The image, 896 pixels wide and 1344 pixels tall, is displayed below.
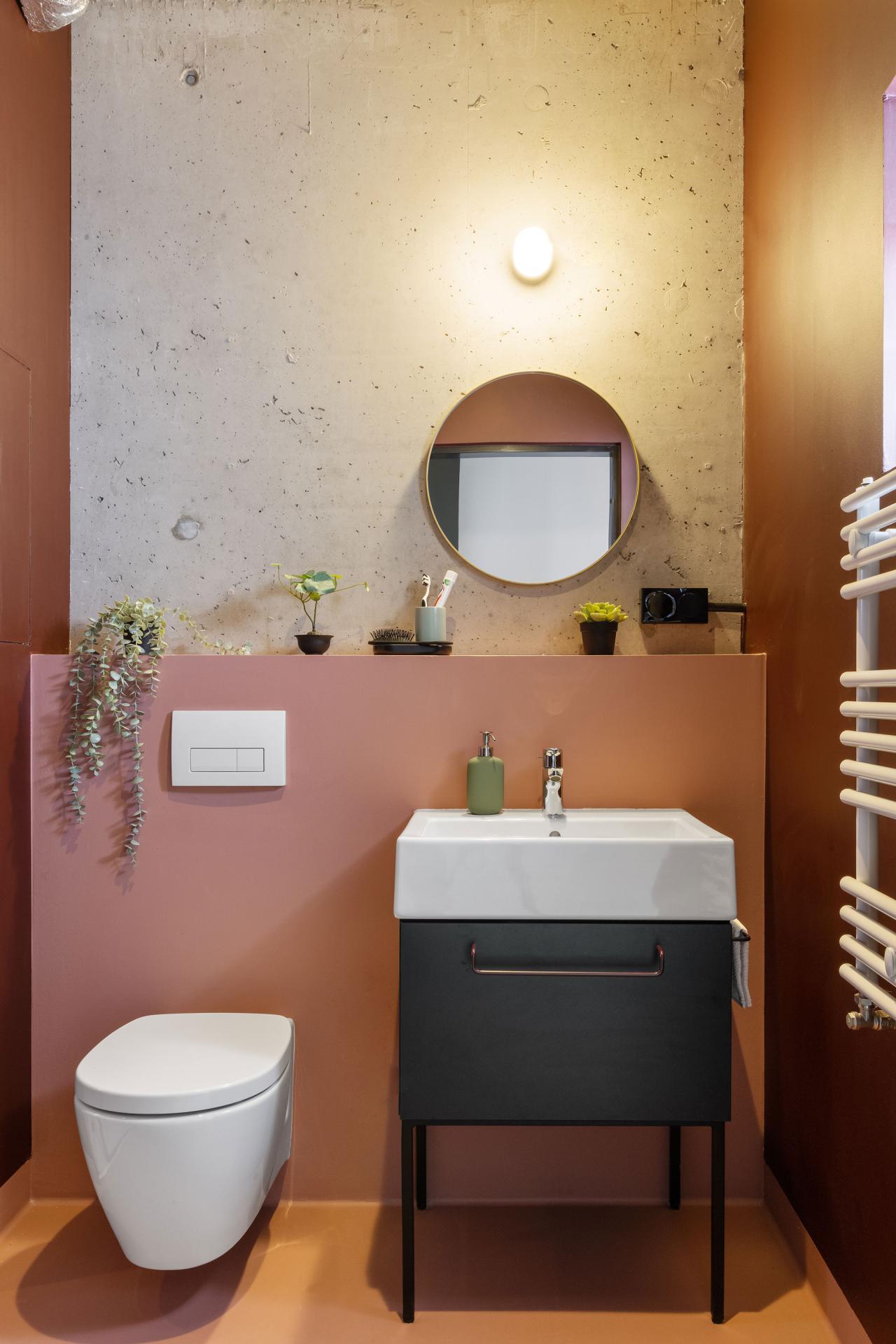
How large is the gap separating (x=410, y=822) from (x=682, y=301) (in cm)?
136

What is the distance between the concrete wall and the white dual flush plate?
27 centimetres

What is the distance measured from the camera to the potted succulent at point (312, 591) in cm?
195

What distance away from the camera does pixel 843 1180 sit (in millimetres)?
1471

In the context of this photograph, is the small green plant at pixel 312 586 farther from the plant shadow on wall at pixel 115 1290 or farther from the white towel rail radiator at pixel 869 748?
the plant shadow on wall at pixel 115 1290

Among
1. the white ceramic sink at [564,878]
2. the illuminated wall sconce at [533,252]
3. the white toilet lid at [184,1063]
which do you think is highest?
the illuminated wall sconce at [533,252]

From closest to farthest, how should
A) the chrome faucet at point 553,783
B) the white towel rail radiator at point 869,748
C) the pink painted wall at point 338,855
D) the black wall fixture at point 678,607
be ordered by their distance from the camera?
the white towel rail radiator at point 869,748
the chrome faucet at point 553,783
the pink painted wall at point 338,855
the black wall fixture at point 678,607

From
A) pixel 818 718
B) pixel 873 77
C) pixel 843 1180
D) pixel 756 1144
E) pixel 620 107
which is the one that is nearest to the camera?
pixel 873 77

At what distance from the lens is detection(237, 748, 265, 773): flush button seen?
1.88 metres

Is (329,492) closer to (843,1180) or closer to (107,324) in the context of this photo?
(107,324)

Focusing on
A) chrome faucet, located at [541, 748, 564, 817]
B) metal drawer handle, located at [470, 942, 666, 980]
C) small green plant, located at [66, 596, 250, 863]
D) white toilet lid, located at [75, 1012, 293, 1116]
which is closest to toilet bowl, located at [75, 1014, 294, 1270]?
white toilet lid, located at [75, 1012, 293, 1116]

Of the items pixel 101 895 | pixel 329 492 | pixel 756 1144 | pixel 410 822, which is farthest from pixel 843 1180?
pixel 329 492

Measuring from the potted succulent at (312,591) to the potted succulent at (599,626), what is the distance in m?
0.51

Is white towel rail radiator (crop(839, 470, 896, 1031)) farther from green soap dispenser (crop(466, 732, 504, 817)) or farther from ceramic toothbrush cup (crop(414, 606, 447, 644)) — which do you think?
ceramic toothbrush cup (crop(414, 606, 447, 644))

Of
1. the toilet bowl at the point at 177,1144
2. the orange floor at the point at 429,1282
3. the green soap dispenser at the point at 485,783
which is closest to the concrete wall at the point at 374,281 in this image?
the green soap dispenser at the point at 485,783
